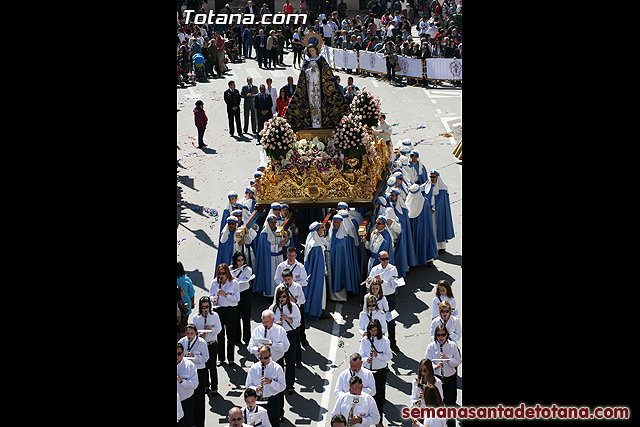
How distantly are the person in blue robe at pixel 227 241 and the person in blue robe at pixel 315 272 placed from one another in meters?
1.24

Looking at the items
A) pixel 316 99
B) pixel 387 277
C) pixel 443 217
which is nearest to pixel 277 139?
pixel 316 99

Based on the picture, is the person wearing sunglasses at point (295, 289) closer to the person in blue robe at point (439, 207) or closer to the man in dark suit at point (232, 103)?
the person in blue robe at point (439, 207)

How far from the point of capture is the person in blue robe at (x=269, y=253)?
14742mm

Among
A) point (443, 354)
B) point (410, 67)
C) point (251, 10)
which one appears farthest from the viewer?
point (251, 10)

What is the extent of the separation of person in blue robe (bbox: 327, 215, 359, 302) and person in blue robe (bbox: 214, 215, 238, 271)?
5.24 ft

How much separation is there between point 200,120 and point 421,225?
412 inches

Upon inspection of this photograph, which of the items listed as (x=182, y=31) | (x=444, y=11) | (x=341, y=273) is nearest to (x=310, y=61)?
(x=341, y=273)

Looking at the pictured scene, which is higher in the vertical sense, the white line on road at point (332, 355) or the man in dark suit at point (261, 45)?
the man in dark suit at point (261, 45)

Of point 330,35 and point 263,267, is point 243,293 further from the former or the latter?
point 330,35

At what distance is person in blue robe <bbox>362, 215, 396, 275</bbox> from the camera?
14461mm

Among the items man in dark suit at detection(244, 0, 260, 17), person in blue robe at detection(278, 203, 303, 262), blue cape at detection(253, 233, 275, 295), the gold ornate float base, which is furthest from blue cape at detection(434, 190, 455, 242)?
man in dark suit at detection(244, 0, 260, 17)

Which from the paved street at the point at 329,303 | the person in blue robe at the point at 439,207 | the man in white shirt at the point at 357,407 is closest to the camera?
the man in white shirt at the point at 357,407

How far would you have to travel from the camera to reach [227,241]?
1470cm

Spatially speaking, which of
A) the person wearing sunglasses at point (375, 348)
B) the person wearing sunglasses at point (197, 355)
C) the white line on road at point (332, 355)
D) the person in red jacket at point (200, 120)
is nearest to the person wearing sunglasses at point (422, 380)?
the person wearing sunglasses at point (375, 348)
